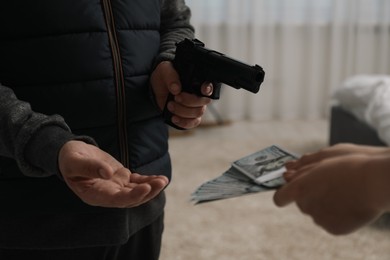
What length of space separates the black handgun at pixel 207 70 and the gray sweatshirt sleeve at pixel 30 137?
224mm

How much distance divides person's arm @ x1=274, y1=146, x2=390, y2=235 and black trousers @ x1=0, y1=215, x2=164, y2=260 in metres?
0.41

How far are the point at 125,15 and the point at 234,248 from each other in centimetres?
113

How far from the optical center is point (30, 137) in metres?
0.70

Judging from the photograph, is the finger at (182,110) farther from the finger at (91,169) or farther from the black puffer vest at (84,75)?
the finger at (91,169)

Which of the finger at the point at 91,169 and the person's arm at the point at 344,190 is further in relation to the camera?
the finger at the point at 91,169

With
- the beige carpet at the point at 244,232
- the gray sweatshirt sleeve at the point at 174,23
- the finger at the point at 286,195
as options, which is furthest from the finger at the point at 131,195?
the beige carpet at the point at 244,232

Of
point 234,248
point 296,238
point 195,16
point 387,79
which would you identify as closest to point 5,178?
point 234,248

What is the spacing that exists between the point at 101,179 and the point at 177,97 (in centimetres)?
24

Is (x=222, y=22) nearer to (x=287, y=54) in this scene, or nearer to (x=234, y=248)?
(x=287, y=54)

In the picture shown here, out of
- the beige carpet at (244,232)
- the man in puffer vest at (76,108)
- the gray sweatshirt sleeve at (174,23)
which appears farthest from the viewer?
the beige carpet at (244,232)

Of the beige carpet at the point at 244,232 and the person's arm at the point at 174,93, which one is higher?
the person's arm at the point at 174,93

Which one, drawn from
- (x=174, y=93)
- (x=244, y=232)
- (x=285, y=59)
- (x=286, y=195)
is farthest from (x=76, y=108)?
(x=285, y=59)

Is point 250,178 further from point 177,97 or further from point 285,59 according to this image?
point 285,59

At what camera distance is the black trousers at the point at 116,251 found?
85cm
